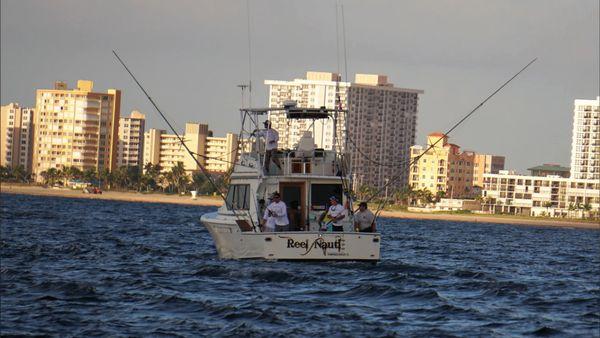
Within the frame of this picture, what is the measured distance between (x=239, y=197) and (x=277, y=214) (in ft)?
12.3

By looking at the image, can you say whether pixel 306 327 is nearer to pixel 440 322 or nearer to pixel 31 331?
pixel 440 322

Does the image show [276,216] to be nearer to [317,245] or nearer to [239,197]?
[317,245]

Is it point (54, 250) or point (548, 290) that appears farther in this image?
point (54, 250)

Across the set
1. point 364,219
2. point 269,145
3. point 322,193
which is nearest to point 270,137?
point 269,145

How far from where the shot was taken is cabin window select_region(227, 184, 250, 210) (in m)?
38.8

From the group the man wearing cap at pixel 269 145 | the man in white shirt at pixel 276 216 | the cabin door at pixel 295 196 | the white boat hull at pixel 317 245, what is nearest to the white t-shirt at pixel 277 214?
the man in white shirt at pixel 276 216

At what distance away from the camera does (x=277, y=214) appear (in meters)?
35.9

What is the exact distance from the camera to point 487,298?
1238 inches

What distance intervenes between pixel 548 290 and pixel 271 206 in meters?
7.62

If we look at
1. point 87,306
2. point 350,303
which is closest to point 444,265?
point 350,303

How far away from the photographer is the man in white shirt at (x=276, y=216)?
35.9 m

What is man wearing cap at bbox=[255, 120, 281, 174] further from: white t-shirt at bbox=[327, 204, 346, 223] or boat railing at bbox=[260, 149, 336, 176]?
white t-shirt at bbox=[327, 204, 346, 223]

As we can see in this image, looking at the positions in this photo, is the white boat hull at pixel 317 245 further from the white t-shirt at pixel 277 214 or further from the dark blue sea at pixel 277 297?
the white t-shirt at pixel 277 214

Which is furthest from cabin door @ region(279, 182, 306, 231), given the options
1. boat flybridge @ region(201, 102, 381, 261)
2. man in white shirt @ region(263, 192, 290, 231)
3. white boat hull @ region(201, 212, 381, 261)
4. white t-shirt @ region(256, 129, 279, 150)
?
white boat hull @ region(201, 212, 381, 261)
